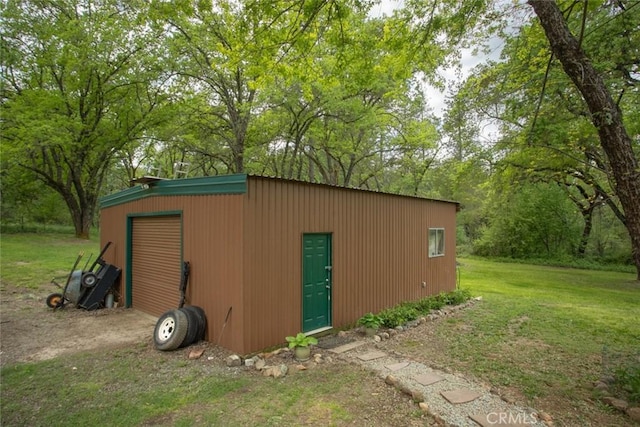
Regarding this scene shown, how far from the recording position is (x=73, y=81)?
51.4 ft

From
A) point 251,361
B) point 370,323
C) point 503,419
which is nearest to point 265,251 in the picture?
point 251,361

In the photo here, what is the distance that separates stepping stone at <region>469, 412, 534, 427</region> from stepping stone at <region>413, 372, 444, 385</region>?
0.79 metres

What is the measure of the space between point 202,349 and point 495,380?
406 cm

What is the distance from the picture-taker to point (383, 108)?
1619 centimetres

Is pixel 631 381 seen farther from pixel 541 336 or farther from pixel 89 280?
pixel 89 280

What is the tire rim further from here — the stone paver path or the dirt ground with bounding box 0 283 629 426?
the stone paver path

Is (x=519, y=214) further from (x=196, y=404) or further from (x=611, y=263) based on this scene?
(x=196, y=404)

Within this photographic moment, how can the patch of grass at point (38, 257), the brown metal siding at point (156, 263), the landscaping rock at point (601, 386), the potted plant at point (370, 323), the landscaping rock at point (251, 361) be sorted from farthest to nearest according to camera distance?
the patch of grass at point (38, 257)
the brown metal siding at point (156, 263)
the potted plant at point (370, 323)
the landscaping rock at point (251, 361)
the landscaping rock at point (601, 386)

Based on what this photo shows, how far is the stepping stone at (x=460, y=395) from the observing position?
3728 millimetres

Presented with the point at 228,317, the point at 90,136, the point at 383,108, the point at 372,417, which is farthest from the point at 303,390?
the point at 90,136

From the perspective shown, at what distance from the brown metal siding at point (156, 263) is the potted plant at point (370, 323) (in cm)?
350

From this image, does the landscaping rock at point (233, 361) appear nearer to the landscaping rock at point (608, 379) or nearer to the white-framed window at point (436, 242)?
the landscaping rock at point (608, 379)

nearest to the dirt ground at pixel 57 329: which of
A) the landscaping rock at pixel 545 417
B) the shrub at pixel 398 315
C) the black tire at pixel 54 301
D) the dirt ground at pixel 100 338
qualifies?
the dirt ground at pixel 100 338

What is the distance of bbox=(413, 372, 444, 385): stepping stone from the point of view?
13.7ft
